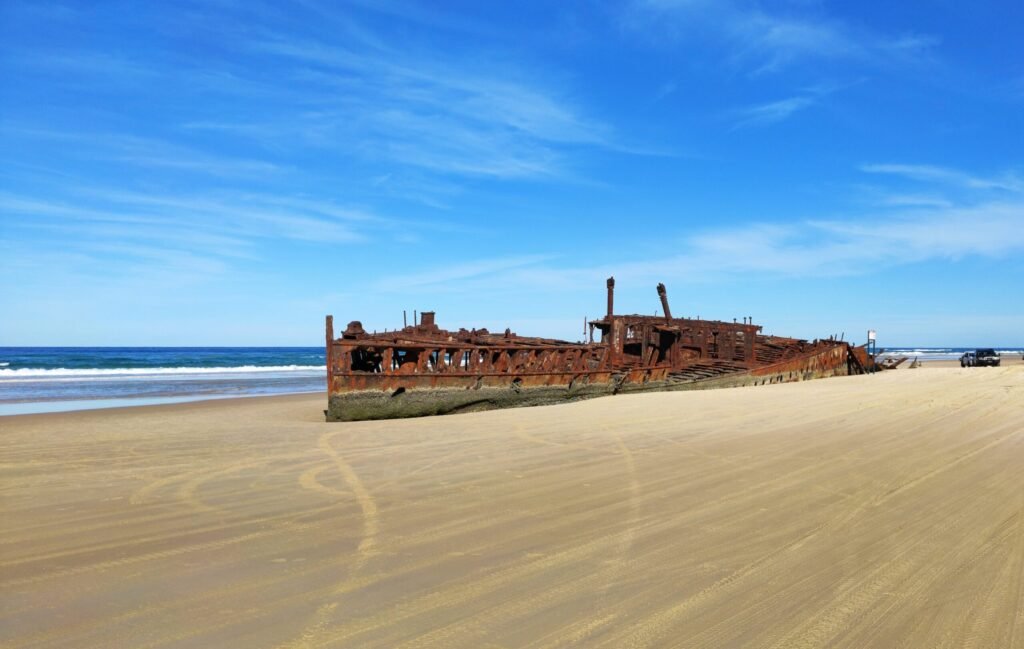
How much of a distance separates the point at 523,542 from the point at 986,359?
44.4 metres

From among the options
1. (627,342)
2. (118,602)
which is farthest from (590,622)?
(627,342)

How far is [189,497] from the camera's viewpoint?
6238 mm

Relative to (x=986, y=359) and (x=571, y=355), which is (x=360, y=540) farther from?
(x=986, y=359)

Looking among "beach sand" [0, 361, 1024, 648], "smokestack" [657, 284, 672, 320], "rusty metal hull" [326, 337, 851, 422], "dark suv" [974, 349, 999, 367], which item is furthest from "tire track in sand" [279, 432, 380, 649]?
"dark suv" [974, 349, 999, 367]

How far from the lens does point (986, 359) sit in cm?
3994

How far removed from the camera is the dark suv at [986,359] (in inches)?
1556

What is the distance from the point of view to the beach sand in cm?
340

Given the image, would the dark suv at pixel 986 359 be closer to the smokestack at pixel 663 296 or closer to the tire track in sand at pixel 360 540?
the smokestack at pixel 663 296

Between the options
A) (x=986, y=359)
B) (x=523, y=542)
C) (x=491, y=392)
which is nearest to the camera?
(x=523, y=542)

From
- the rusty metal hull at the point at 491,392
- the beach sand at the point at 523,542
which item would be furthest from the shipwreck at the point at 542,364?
the beach sand at the point at 523,542

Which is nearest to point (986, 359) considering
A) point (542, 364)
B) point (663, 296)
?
point (663, 296)

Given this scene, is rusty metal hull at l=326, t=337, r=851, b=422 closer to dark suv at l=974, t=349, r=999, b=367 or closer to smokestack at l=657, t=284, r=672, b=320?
smokestack at l=657, t=284, r=672, b=320

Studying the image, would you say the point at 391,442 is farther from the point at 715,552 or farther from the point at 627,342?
the point at 627,342

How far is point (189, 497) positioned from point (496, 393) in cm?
1103
